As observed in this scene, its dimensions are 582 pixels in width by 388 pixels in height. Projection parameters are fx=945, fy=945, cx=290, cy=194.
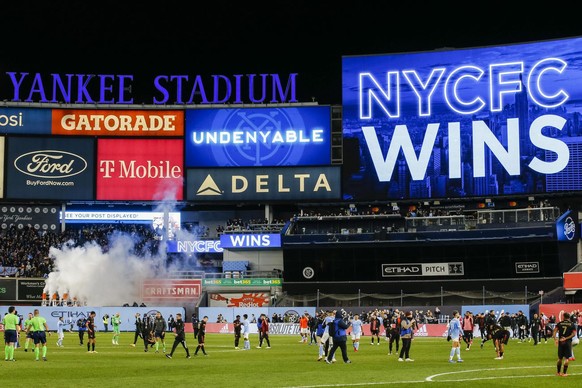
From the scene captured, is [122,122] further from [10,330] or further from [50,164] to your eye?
[10,330]

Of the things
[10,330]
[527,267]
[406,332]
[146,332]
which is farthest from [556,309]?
[10,330]

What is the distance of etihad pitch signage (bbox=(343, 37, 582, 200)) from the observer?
87688mm

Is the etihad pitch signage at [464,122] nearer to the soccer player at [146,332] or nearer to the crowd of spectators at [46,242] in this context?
the crowd of spectators at [46,242]

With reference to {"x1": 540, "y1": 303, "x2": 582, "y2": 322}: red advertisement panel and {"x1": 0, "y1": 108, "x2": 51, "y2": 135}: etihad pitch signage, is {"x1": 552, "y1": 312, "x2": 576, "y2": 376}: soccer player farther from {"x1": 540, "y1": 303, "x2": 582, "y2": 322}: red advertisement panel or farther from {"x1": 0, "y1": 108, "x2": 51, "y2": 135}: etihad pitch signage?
{"x1": 0, "y1": 108, "x2": 51, "y2": 135}: etihad pitch signage

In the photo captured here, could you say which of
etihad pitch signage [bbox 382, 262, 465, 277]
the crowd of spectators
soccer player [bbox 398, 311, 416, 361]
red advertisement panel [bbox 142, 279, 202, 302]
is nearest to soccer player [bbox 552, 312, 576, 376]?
soccer player [bbox 398, 311, 416, 361]

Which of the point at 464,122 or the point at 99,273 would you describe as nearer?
the point at 464,122

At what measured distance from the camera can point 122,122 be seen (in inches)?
3917

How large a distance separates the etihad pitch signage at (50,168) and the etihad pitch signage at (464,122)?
27084 millimetres

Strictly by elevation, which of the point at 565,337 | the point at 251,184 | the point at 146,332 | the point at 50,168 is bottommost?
the point at 146,332

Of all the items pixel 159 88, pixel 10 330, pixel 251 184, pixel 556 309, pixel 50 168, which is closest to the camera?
pixel 10 330

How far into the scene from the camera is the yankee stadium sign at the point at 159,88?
100663 mm

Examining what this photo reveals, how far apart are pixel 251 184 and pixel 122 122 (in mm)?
15198

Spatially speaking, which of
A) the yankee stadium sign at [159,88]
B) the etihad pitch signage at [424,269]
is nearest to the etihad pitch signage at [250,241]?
the etihad pitch signage at [424,269]

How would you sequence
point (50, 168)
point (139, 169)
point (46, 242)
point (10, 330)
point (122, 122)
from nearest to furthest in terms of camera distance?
1. point (10, 330)
2. point (46, 242)
3. point (50, 168)
4. point (139, 169)
5. point (122, 122)
